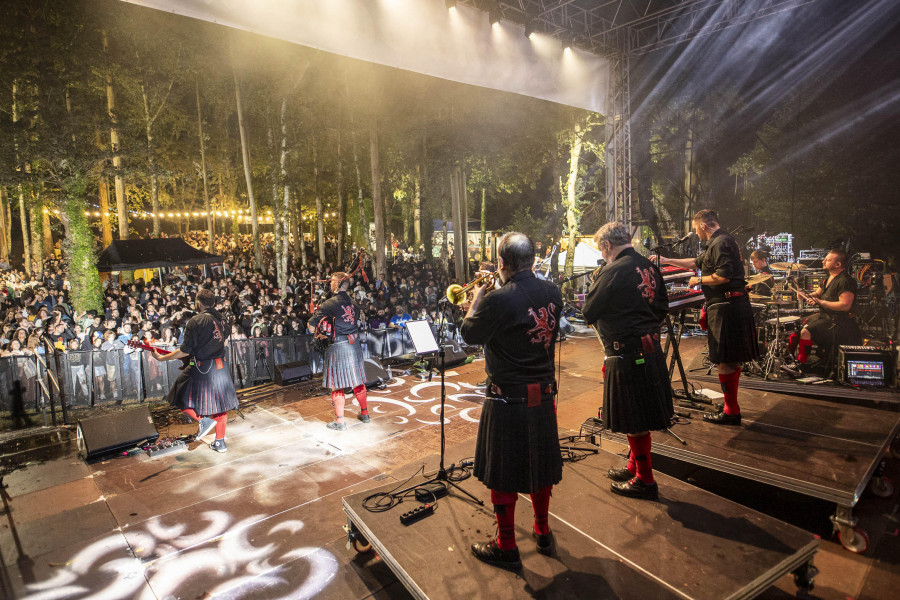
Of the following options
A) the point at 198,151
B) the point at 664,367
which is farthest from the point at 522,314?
the point at 198,151

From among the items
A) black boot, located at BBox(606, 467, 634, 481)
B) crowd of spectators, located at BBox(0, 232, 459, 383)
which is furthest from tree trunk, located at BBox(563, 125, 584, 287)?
black boot, located at BBox(606, 467, 634, 481)

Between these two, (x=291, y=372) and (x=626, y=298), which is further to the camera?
(x=291, y=372)

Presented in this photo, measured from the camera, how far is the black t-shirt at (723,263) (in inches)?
164

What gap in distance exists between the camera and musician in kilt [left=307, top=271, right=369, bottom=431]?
19.6 ft

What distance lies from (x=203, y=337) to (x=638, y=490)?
15.1 feet

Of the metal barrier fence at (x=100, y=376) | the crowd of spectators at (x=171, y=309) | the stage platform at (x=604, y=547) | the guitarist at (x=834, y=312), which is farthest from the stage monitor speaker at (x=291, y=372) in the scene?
the guitarist at (x=834, y=312)

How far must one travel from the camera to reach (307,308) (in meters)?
13.4

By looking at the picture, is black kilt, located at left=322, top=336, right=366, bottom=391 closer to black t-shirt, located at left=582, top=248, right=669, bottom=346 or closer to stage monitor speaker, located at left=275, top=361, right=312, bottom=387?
stage monitor speaker, located at left=275, top=361, right=312, bottom=387

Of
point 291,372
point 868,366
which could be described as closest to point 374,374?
point 291,372

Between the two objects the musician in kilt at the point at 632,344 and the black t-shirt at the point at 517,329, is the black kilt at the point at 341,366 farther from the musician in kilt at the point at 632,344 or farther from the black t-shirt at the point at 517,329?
the black t-shirt at the point at 517,329

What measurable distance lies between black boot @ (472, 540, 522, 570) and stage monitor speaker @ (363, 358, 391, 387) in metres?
5.25

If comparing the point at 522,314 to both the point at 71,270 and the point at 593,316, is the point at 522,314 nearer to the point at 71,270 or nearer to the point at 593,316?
the point at 593,316

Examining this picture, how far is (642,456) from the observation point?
3408mm

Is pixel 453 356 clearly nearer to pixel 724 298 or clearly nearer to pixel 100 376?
pixel 724 298
